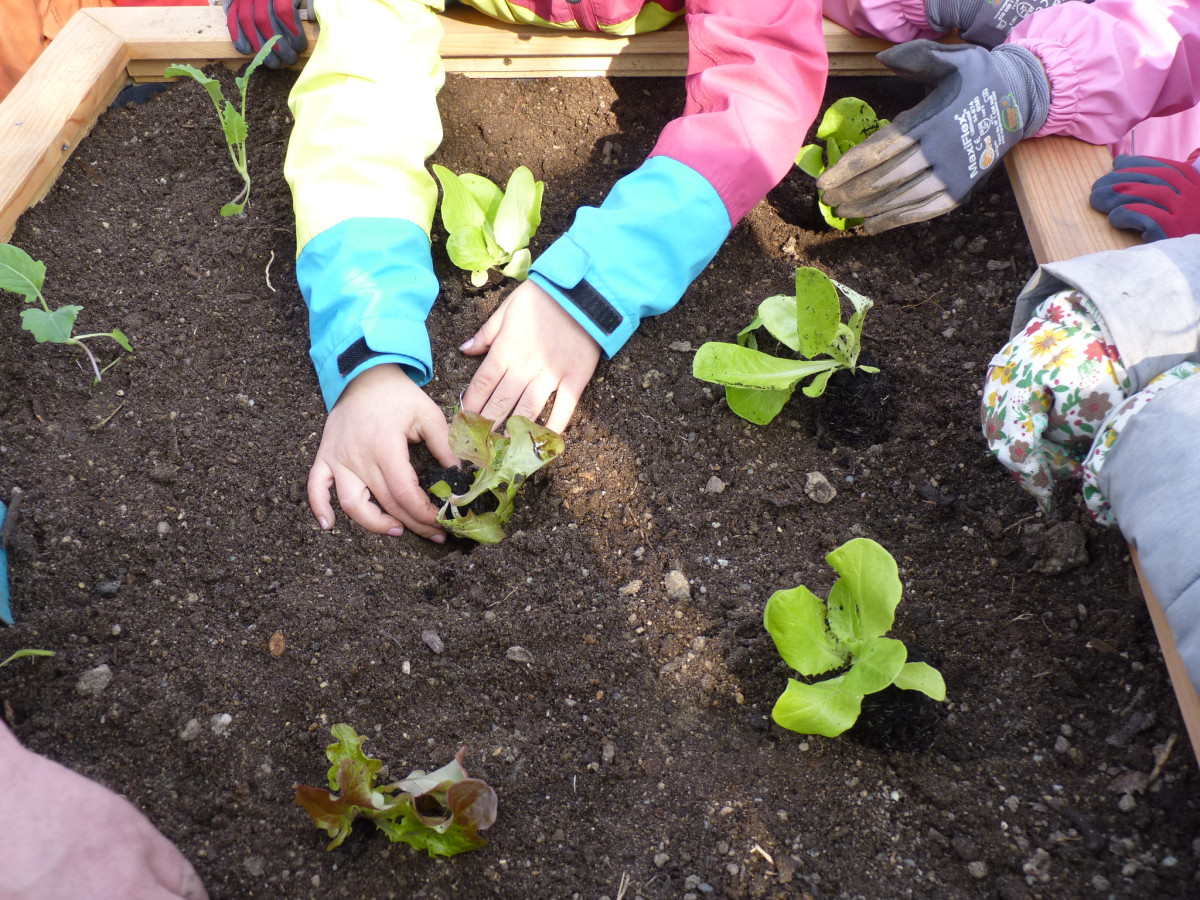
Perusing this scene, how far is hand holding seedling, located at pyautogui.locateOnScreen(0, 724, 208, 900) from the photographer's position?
65cm

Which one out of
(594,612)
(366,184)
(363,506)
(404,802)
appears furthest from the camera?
(366,184)

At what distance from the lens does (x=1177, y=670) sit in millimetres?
875

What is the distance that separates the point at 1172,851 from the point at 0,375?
1.72 m

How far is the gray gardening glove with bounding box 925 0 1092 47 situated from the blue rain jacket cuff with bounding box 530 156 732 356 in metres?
0.65

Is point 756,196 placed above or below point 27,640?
above

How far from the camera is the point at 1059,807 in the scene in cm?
88

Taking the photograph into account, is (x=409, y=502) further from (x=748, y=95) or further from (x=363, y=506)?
(x=748, y=95)

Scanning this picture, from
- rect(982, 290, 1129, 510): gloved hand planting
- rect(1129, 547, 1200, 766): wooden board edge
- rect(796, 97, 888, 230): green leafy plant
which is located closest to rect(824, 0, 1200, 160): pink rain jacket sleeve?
rect(796, 97, 888, 230): green leafy plant

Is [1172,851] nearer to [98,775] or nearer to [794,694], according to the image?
[794,694]

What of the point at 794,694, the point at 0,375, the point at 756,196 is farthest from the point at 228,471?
the point at 756,196

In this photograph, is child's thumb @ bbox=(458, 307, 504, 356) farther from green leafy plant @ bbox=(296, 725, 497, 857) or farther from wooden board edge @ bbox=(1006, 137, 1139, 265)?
wooden board edge @ bbox=(1006, 137, 1139, 265)

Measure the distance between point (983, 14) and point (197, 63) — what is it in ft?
5.28

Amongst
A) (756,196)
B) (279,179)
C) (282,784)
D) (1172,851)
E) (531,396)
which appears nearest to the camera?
(1172,851)

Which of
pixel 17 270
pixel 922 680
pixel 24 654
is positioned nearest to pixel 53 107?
pixel 17 270
